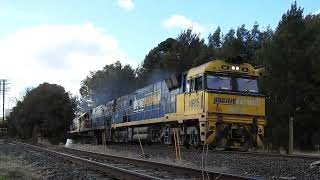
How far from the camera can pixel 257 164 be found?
13383 millimetres

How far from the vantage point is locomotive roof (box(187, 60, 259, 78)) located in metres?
19.5

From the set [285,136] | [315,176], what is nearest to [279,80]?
[285,136]

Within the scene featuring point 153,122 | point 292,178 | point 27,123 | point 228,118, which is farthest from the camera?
point 27,123

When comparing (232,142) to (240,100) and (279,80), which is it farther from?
(279,80)

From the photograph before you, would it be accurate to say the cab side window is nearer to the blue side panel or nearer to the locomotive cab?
the locomotive cab

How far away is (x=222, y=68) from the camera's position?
1977cm

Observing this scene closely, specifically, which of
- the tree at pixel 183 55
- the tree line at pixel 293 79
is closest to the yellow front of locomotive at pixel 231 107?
the tree line at pixel 293 79

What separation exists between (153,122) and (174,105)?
3.35m

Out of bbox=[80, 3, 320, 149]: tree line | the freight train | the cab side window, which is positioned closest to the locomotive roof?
the freight train

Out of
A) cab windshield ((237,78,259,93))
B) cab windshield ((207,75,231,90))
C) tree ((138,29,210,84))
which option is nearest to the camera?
cab windshield ((207,75,231,90))

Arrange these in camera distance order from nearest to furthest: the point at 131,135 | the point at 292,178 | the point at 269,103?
the point at 292,178
the point at 131,135
the point at 269,103

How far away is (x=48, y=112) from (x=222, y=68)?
4218cm

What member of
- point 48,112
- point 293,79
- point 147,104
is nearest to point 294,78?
point 293,79

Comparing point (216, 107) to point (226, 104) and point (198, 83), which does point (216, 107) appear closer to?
point (226, 104)
